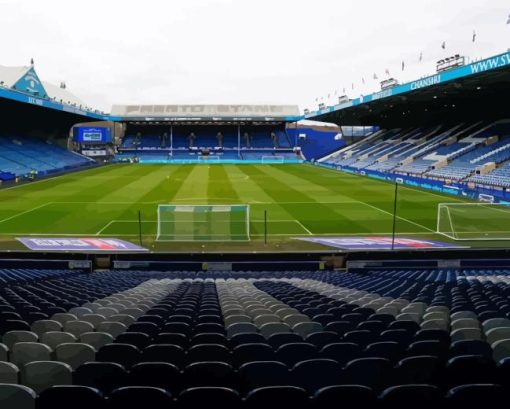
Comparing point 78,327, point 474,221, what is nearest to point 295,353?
point 78,327

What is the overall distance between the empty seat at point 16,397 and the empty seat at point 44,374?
0.83 metres

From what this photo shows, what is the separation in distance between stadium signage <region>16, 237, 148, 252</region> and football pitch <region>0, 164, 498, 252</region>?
2.77ft

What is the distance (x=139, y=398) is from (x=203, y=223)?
22.2 m

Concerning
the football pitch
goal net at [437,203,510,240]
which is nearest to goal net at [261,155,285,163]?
the football pitch

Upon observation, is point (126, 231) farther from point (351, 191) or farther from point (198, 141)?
point (198, 141)

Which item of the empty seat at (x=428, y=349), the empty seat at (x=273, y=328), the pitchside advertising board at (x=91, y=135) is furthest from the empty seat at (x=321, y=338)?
the pitchside advertising board at (x=91, y=135)

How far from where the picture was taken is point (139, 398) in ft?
11.0

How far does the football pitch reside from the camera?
25516 mm

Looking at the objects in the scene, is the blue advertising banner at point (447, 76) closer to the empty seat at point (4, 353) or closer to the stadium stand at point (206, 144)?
the empty seat at point (4, 353)

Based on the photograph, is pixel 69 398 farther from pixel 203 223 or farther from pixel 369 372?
pixel 203 223

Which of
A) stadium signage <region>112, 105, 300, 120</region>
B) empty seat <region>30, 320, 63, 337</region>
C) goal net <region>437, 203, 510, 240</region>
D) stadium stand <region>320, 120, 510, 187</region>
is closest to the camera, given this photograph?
empty seat <region>30, 320, 63, 337</region>

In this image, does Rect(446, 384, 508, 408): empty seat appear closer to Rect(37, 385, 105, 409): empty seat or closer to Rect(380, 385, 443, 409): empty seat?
Rect(380, 385, 443, 409): empty seat

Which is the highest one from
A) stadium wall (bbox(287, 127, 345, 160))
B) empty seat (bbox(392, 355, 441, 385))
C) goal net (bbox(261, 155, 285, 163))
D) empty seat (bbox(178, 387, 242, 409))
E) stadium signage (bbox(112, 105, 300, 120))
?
stadium signage (bbox(112, 105, 300, 120))

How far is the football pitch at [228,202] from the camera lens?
25516mm
